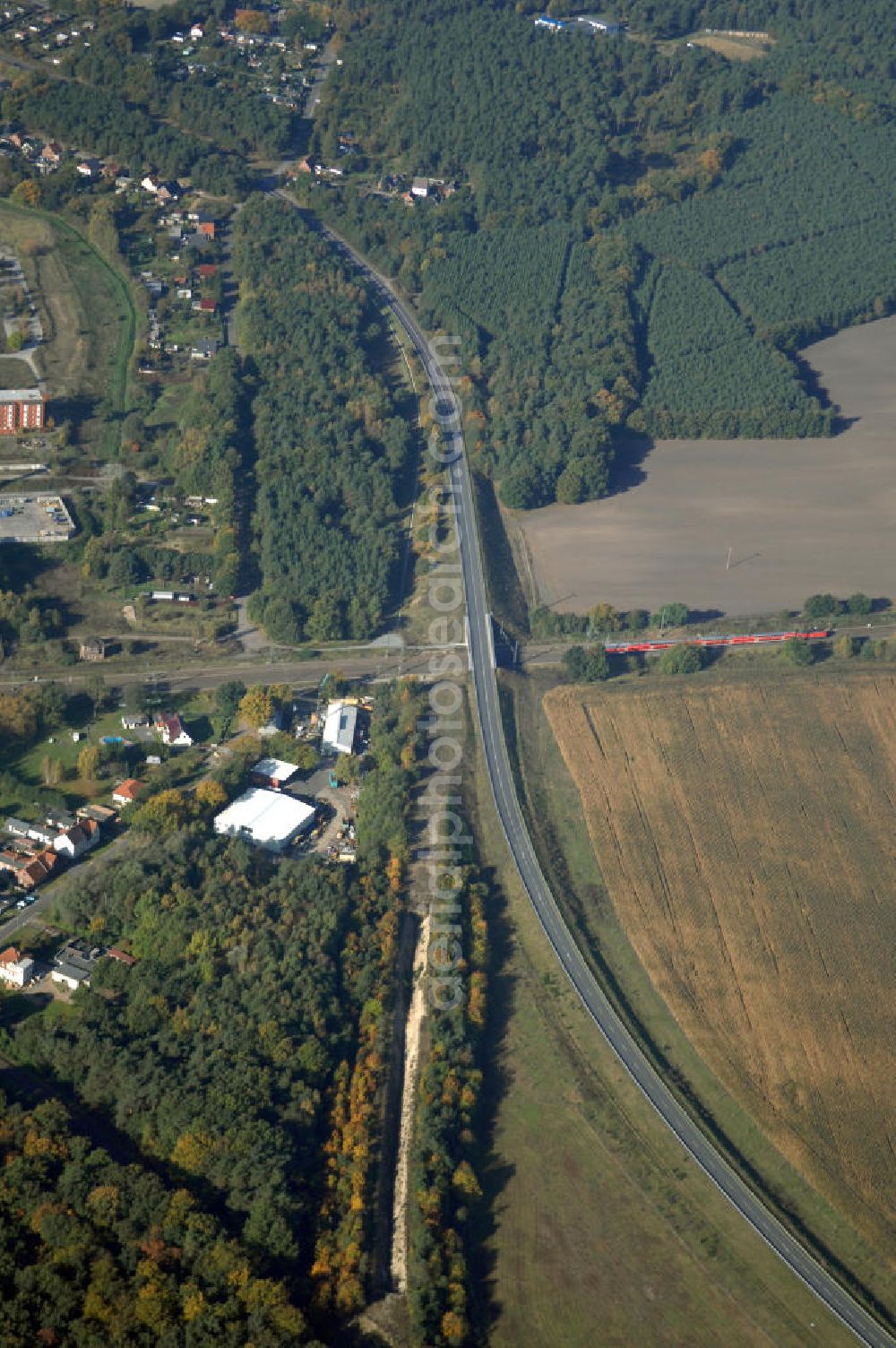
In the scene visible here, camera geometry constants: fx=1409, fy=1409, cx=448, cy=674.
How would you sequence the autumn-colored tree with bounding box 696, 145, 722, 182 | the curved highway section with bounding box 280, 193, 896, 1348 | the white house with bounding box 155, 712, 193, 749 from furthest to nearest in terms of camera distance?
1. the autumn-colored tree with bounding box 696, 145, 722, 182
2. the white house with bounding box 155, 712, 193, 749
3. the curved highway section with bounding box 280, 193, 896, 1348

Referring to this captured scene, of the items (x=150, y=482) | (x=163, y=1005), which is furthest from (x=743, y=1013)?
(x=150, y=482)

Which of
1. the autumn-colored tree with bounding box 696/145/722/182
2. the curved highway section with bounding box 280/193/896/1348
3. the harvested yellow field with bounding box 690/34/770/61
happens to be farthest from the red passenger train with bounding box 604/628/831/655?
the harvested yellow field with bounding box 690/34/770/61

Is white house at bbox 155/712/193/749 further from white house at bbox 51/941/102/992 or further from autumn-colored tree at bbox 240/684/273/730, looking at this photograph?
white house at bbox 51/941/102/992

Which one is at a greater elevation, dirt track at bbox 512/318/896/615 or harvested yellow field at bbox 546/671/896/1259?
dirt track at bbox 512/318/896/615

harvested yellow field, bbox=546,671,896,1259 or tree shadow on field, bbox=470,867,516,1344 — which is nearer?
tree shadow on field, bbox=470,867,516,1344

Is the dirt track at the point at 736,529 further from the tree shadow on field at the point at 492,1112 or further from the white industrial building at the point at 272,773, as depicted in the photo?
the tree shadow on field at the point at 492,1112

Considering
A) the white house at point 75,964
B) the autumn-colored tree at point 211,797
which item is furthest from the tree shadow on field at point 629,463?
the white house at point 75,964
